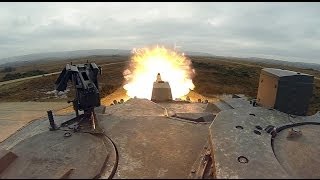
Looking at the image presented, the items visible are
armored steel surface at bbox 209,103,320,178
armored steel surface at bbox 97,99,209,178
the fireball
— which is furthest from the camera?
the fireball

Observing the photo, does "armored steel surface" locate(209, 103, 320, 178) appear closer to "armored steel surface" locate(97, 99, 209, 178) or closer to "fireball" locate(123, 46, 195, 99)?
"armored steel surface" locate(97, 99, 209, 178)

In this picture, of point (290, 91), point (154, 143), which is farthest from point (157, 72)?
point (154, 143)

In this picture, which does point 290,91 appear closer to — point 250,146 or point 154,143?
point 250,146

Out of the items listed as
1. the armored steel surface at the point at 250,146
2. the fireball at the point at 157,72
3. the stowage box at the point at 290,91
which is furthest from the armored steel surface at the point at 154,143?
the fireball at the point at 157,72

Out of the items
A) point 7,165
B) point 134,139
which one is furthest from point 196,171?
point 7,165

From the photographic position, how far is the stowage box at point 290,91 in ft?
41.1

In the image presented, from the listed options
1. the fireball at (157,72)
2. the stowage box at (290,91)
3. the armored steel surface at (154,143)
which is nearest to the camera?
the armored steel surface at (154,143)

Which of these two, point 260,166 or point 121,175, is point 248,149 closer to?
point 260,166

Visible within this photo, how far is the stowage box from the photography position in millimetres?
12523

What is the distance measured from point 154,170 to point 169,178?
56cm

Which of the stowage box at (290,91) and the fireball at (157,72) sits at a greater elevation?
the stowage box at (290,91)

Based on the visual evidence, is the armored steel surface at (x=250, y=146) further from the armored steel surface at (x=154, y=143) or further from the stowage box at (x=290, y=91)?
the armored steel surface at (x=154, y=143)

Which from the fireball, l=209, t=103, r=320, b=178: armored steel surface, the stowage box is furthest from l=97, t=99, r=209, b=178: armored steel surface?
the fireball

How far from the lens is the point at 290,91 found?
41.5ft
